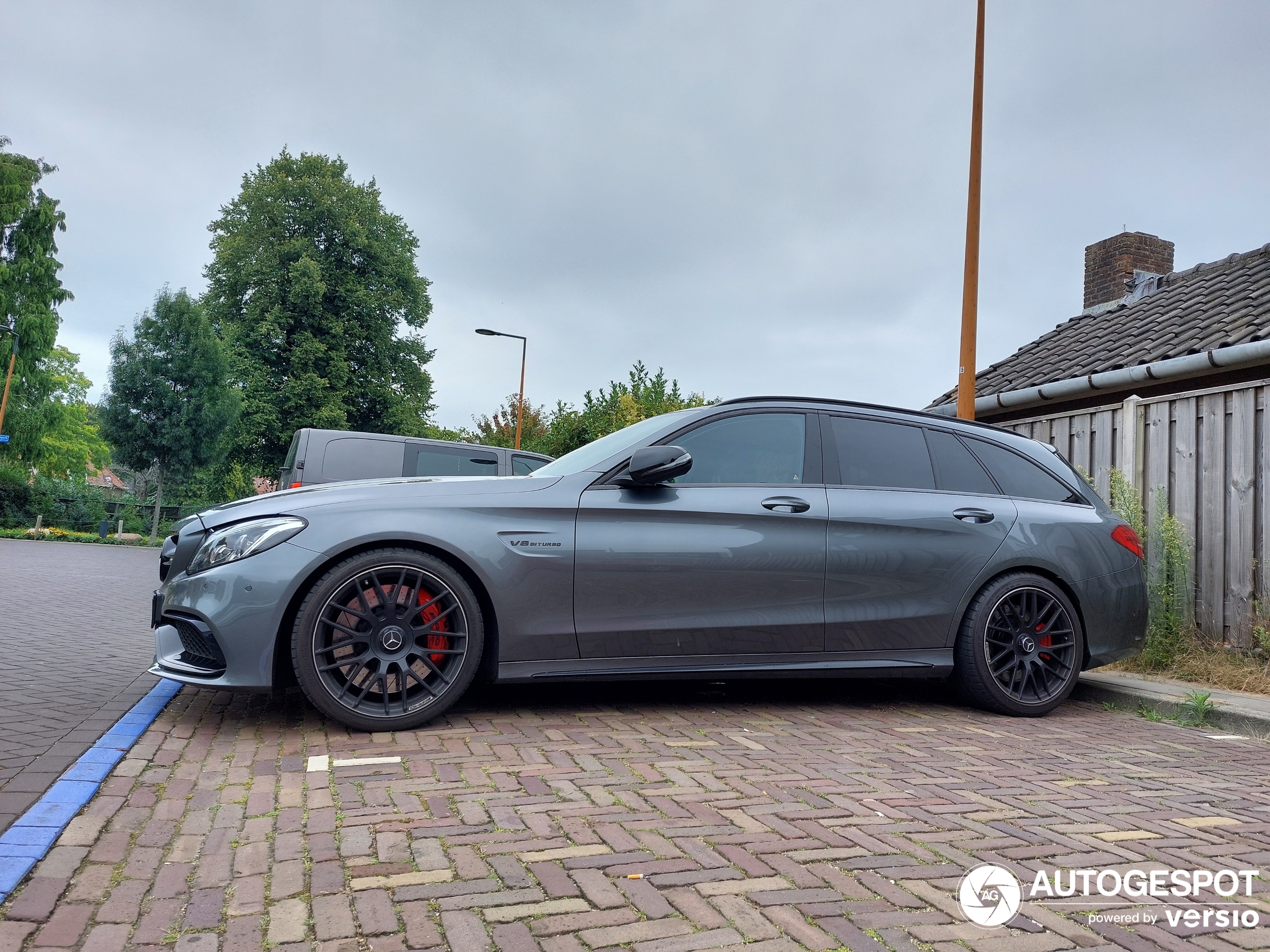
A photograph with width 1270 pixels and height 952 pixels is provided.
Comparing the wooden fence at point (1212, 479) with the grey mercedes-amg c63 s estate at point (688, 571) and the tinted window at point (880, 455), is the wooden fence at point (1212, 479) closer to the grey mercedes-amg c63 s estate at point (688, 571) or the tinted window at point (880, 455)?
the grey mercedes-amg c63 s estate at point (688, 571)

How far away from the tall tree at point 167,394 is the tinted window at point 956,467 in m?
29.3

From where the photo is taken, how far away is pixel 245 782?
11.7 feet

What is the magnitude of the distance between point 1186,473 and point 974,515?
9.64 feet

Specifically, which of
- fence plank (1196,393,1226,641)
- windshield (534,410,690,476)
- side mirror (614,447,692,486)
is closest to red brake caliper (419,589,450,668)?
windshield (534,410,690,476)

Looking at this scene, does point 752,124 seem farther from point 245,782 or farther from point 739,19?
point 245,782

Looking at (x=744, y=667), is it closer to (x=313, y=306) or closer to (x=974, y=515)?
(x=974, y=515)

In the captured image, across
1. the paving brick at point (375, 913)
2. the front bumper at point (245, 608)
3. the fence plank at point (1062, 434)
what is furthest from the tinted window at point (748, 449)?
the fence plank at point (1062, 434)

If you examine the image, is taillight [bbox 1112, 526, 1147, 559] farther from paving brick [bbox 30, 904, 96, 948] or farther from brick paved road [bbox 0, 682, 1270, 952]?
paving brick [bbox 30, 904, 96, 948]

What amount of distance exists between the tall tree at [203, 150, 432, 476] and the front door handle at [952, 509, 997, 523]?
32496 mm

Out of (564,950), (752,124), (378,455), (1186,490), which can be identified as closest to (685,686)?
(564,950)

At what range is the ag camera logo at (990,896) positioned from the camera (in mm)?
2506

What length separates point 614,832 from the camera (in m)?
3.07

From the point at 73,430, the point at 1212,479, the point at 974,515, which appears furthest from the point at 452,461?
the point at 73,430

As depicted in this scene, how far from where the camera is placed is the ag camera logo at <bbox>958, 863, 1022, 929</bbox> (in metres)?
2.51
